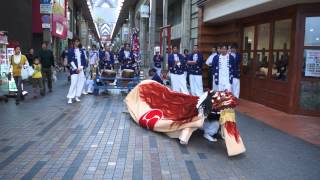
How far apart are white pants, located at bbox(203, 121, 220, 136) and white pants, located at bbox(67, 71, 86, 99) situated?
19.0ft

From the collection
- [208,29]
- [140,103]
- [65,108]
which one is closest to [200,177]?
[140,103]

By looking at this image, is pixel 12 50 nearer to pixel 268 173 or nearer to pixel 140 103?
pixel 140 103

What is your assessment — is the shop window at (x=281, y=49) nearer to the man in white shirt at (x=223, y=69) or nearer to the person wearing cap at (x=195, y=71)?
the man in white shirt at (x=223, y=69)

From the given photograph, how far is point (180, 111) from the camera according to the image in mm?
7898

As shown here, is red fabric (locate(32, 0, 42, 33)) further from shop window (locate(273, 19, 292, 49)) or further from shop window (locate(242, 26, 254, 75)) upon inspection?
shop window (locate(273, 19, 292, 49))

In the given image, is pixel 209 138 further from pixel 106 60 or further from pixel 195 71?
pixel 106 60

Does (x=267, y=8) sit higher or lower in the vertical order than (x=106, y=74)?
higher

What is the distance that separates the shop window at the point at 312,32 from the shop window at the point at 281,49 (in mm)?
603

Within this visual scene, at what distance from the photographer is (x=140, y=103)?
30.5 ft

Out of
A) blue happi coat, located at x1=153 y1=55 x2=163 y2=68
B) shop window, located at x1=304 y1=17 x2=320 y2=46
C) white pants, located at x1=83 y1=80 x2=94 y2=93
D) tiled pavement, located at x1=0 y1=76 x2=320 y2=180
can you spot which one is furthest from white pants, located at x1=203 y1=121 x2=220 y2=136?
blue happi coat, located at x1=153 y1=55 x2=163 y2=68

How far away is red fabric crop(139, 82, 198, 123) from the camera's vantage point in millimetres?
7643

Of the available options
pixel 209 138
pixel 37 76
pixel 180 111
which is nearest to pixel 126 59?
pixel 37 76

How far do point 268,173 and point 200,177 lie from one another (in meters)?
0.97

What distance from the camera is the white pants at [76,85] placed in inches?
494
